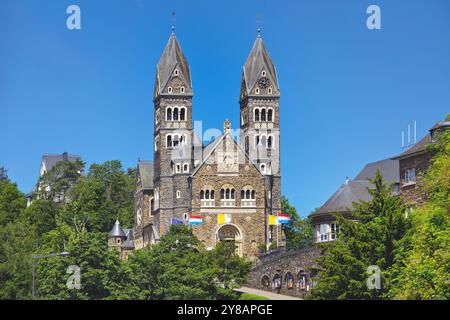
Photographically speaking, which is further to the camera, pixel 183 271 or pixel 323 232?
pixel 323 232

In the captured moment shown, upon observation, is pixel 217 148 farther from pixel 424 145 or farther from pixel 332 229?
pixel 424 145

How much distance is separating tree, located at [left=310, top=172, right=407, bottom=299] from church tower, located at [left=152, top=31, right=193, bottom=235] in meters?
38.8

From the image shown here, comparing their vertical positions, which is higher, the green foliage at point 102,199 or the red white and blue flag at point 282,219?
the green foliage at point 102,199

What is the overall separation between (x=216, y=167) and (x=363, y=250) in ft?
122

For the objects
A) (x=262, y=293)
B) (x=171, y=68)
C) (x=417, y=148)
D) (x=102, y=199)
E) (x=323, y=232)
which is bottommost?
(x=262, y=293)

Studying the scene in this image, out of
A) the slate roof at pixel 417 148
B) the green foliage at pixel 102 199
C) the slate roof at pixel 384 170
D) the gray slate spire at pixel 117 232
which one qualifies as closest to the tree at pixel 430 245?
the slate roof at pixel 417 148

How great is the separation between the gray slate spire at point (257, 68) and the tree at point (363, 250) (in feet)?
140

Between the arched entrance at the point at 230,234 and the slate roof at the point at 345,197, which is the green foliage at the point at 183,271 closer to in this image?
the slate roof at the point at 345,197

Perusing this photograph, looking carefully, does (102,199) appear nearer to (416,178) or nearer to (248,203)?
(248,203)

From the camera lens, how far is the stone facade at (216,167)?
3349 inches

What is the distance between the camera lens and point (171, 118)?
295 feet

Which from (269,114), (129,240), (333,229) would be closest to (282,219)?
(269,114)

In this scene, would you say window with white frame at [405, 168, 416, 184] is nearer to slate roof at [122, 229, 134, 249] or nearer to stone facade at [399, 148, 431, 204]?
stone facade at [399, 148, 431, 204]

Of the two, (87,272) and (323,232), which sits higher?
(323,232)
